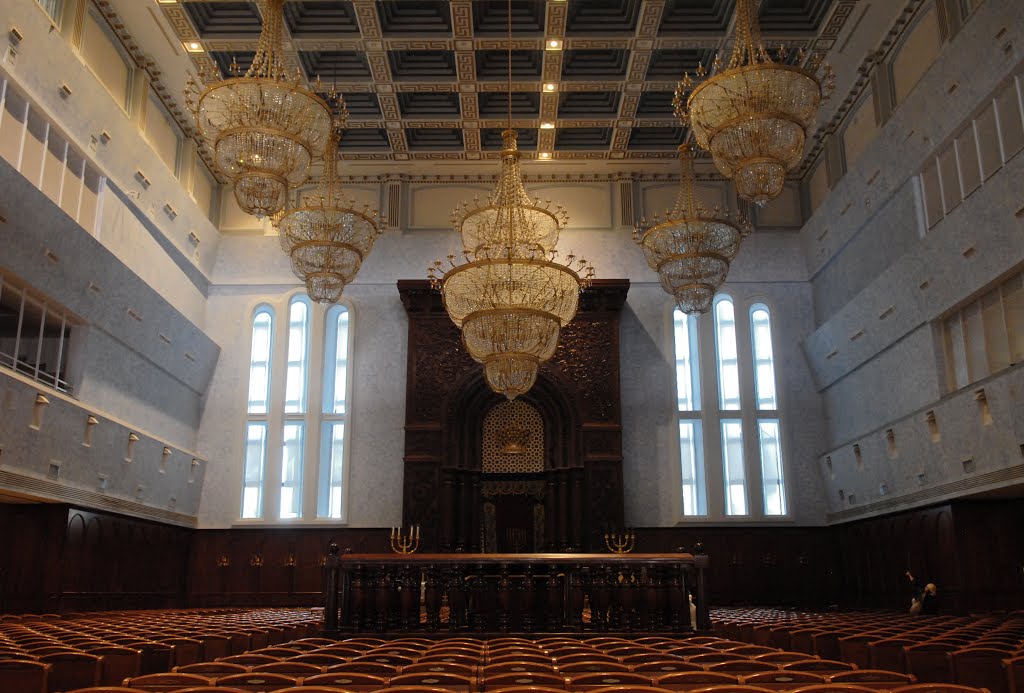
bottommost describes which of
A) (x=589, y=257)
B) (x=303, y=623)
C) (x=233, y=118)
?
(x=303, y=623)

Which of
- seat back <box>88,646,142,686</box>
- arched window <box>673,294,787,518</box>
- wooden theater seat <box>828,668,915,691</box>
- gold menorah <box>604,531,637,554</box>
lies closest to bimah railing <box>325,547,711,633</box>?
seat back <box>88,646,142,686</box>

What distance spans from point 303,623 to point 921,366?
9250 millimetres

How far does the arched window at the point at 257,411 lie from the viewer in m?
17.4

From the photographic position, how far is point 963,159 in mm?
11906

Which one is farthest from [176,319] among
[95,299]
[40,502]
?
[40,502]

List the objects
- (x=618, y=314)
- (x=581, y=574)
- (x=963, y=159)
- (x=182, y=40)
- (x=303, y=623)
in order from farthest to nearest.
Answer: (x=618, y=314)
(x=182, y=40)
(x=963, y=159)
(x=303, y=623)
(x=581, y=574)

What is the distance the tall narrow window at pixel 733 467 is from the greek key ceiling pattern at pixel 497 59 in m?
5.72

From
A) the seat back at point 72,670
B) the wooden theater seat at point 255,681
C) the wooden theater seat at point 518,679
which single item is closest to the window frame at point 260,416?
the seat back at point 72,670

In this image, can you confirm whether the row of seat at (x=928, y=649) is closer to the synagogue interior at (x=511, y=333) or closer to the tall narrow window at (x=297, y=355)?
the synagogue interior at (x=511, y=333)

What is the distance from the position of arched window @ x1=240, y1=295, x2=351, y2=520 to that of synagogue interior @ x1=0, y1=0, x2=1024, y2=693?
0.07m

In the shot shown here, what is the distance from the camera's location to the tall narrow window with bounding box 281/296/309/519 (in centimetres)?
1738

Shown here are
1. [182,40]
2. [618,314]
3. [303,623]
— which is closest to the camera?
[303,623]

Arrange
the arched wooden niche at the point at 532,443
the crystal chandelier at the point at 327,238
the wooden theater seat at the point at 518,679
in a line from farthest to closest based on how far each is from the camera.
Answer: the arched wooden niche at the point at 532,443 → the crystal chandelier at the point at 327,238 → the wooden theater seat at the point at 518,679

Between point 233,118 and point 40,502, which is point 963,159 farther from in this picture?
point 40,502
